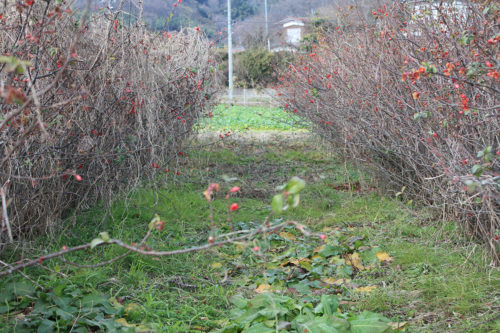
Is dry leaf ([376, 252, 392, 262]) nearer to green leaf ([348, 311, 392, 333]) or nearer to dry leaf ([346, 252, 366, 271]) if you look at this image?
dry leaf ([346, 252, 366, 271])

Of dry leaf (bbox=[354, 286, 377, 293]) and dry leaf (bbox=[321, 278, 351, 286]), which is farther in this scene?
dry leaf (bbox=[321, 278, 351, 286])

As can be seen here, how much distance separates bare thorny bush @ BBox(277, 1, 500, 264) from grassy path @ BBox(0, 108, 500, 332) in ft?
1.18

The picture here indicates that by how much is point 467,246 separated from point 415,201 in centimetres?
143

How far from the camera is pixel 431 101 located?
12.9 ft

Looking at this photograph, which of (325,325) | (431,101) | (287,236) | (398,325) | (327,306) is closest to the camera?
(325,325)

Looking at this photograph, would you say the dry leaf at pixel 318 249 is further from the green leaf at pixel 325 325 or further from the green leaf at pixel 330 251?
the green leaf at pixel 325 325

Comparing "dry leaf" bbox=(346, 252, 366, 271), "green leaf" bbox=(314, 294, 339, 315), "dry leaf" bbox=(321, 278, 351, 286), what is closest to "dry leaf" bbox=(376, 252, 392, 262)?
"dry leaf" bbox=(346, 252, 366, 271)

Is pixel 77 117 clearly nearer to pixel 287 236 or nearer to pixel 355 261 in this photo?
pixel 287 236

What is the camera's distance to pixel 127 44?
4.29 m

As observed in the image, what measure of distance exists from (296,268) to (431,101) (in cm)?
178

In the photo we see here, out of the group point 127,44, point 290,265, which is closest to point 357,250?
point 290,265

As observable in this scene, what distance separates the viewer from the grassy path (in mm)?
2896

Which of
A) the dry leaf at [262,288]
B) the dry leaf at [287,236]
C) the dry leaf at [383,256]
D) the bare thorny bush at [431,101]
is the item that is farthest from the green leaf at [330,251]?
the bare thorny bush at [431,101]

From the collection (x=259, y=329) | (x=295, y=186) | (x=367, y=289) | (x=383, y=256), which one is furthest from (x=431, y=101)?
(x=295, y=186)
